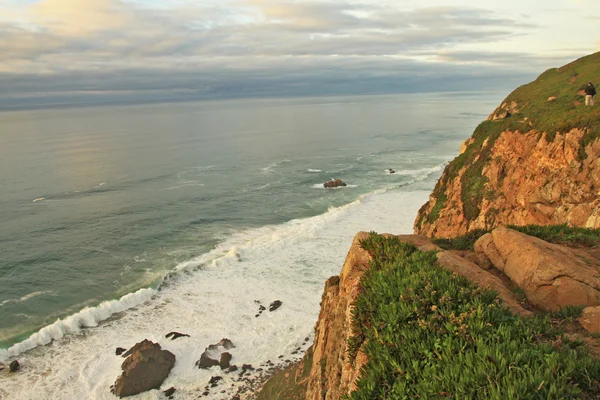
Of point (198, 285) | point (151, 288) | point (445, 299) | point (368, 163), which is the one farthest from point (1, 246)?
point (368, 163)

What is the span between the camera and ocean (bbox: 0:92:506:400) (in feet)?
96.7

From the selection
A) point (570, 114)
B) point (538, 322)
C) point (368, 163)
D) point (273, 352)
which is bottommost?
point (273, 352)

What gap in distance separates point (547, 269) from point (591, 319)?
6.79ft

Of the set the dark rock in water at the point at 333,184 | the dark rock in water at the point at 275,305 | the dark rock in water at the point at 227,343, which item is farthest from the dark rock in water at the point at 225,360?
the dark rock in water at the point at 333,184

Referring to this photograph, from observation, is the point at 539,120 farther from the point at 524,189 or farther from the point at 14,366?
the point at 14,366

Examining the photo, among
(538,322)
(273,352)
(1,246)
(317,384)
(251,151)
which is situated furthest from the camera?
(251,151)

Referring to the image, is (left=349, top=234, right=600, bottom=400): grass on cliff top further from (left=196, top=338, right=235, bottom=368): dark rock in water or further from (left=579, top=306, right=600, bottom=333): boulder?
(left=196, top=338, right=235, bottom=368): dark rock in water

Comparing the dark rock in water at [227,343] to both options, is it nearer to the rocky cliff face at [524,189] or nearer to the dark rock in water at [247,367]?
the dark rock in water at [247,367]

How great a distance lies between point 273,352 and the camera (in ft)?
95.2

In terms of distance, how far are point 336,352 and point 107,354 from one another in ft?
78.5

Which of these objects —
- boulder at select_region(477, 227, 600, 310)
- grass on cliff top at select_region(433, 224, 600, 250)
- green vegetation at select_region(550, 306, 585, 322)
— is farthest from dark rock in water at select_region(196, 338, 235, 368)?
green vegetation at select_region(550, 306, 585, 322)

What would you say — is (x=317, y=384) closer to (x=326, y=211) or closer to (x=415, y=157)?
(x=326, y=211)

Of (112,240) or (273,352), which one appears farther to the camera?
(112,240)

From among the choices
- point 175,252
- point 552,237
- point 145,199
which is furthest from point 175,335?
point 145,199
